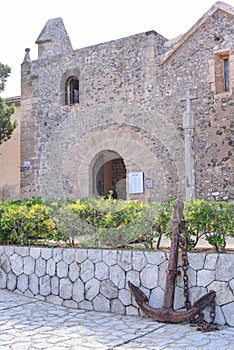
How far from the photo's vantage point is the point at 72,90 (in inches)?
548

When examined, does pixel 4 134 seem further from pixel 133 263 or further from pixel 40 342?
pixel 40 342

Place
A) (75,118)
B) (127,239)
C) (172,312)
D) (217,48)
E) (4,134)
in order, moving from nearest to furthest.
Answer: (172,312) → (127,239) → (217,48) → (75,118) → (4,134)

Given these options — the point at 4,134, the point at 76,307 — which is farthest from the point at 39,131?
the point at 76,307

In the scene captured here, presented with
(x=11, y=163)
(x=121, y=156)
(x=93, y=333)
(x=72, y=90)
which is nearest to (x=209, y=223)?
(x=93, y=333)

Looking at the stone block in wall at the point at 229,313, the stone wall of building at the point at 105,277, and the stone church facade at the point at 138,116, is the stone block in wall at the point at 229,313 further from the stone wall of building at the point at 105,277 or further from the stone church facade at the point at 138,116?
the stone church facade at the point at 138,116

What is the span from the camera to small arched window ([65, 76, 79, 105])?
13.8 meters

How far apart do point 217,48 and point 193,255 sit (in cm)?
766

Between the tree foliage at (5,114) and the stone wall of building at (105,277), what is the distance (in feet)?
28.8

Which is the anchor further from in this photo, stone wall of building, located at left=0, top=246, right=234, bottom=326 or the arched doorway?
the arched doorway

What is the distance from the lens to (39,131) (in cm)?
1412

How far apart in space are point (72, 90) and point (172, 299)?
1048 cm

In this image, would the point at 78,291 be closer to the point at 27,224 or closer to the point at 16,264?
the point at 16,264

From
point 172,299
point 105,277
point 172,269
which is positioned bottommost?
point 172,299

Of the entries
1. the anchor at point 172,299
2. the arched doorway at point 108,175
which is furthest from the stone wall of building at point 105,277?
the arched doorway at point 108,175
